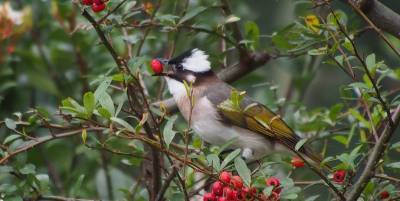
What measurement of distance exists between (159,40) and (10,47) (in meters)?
0.82

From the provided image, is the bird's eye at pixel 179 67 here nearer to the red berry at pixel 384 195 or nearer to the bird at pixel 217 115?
the bird at pixel 217 115

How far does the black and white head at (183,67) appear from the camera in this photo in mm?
3734

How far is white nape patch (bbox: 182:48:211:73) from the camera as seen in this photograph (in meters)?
3.74

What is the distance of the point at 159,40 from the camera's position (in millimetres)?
4566

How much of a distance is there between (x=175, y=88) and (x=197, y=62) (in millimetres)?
170

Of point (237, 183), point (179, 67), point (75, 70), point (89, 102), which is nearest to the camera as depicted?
point (237, 183)

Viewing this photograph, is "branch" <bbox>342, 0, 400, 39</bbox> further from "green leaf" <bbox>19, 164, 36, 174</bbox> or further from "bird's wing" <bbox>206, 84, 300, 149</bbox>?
"green leaf" <bbox>19, 164, 36, 174</bbox>

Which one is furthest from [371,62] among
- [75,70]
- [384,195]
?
[75,70]

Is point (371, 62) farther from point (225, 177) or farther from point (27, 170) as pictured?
point (27, 170)

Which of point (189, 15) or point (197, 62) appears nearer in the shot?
point (189, 15)

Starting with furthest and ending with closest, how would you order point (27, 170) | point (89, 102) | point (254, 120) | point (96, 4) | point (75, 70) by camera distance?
point (75, 70) < point (254, 120) < point (27, 170) < point (96, 4) < point (89, 102)

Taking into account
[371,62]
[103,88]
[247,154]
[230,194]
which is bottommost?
[247,154]

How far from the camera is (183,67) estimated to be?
3814 millimetres

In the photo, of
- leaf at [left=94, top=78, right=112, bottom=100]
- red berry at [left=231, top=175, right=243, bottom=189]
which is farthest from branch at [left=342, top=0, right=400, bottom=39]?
leaf at [left=94, top=78, right=112, bottom=100]
